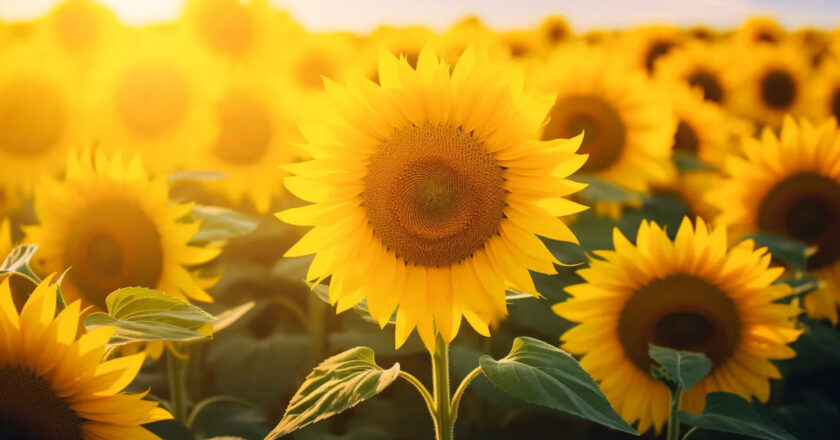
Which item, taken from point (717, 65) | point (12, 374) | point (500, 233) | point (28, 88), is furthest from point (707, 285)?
point (717, 65)

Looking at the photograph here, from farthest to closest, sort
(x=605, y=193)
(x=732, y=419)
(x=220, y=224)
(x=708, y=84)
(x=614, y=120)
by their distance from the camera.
Result: (x=708, y=84), (x=614, y=120), (x=605, y=193), (x=220, y=224), (x=732, y=419)

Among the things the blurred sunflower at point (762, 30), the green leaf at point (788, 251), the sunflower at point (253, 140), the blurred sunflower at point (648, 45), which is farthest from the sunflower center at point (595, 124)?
the blurred sunflower at point (762, 30)

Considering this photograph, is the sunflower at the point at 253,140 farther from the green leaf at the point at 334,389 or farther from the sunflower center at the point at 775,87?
the sunflower center at the point at 775,87

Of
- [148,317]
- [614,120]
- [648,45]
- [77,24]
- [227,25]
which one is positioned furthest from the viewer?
[648,45]

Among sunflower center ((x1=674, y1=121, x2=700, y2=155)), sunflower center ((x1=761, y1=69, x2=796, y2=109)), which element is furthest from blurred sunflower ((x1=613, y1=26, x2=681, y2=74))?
sunflower center ((x1=674, y1=121, x2=700, y2=155))

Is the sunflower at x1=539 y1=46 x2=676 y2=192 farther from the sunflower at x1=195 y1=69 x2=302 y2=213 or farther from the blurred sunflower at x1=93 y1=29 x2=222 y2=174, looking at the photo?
the blurred sunflower at x1=93 y1=29 x2=222 y2=174

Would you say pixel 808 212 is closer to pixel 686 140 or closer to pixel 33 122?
pixel 686 140

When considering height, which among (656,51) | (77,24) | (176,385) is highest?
(656,51)

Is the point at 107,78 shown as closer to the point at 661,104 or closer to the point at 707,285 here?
the point at 661,104

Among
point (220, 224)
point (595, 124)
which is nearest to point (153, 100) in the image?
point (220, 224)
